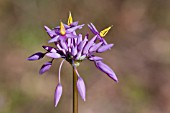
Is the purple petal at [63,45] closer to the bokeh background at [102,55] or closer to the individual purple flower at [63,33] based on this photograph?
the individual purple flower at [63,33]

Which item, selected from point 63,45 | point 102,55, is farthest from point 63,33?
point 102,55

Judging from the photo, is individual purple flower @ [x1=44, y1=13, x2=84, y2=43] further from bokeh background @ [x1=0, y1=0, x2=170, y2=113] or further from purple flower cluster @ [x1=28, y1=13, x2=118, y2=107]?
bokeh background @ [x1=0, y1=0, x2=170, y2=113]

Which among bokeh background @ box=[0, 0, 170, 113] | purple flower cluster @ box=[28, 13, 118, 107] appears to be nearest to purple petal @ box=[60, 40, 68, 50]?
purple flower cluster @ box=[28, 13, 118, 107]

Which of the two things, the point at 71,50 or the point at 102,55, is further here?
the point at 102,55

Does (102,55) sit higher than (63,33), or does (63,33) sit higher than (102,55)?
(102,55)

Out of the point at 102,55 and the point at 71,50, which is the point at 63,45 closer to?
the point at 71,50

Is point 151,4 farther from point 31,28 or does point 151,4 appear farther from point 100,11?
point 31,28

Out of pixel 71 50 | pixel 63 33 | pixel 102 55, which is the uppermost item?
pixel 102 55

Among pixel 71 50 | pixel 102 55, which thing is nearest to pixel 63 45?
pixel 71 50

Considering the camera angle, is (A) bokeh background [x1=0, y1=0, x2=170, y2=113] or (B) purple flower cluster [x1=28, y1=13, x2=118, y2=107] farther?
(A) bokeh background [x1=0, y1=0, x2=170, y2=113]
